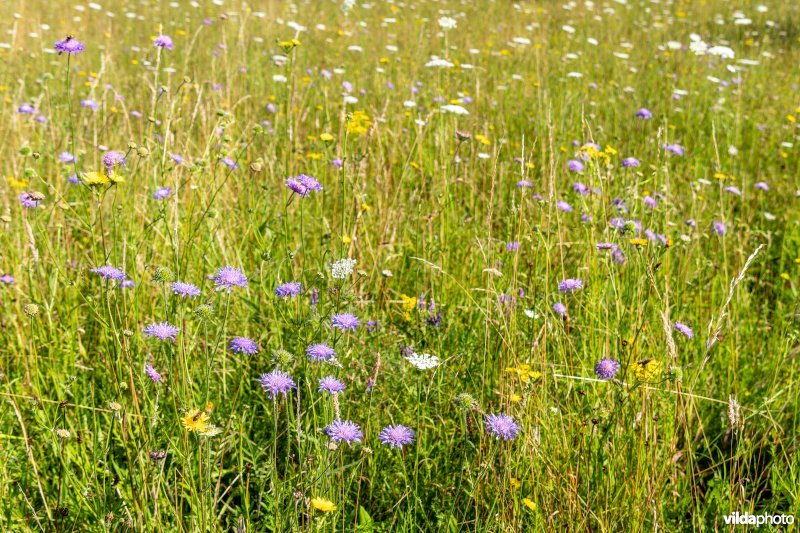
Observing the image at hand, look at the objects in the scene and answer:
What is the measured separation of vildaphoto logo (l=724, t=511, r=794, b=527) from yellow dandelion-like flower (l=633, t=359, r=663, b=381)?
1.09 feet

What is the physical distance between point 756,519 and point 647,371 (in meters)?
0.41

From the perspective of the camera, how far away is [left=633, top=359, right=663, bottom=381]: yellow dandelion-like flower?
152cm

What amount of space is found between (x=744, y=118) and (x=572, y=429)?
3.52 meters

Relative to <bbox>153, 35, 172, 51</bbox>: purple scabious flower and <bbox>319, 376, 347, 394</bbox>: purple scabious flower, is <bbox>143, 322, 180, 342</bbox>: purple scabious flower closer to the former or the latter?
<bbox>319, 376, 347, 394</bbox>: purple scabious flower

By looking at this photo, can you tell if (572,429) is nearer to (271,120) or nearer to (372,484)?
(372,484)

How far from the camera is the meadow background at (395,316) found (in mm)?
1464

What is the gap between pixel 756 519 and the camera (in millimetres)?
1531

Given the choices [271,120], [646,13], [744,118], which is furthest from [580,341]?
[646,13]

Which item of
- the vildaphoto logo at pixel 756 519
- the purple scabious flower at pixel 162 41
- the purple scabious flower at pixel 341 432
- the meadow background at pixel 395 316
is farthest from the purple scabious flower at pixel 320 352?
the purple scabious flower at pixel 162 41

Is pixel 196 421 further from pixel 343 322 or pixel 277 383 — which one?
pixel 343 322

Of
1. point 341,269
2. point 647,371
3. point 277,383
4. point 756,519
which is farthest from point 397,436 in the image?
point 756,519

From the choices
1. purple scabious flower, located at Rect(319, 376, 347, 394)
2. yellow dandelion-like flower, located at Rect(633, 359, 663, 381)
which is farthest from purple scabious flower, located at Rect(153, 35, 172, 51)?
yellow dandelion-like flower, located at Rect(633, 359, 663, 381)

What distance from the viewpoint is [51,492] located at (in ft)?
5.21

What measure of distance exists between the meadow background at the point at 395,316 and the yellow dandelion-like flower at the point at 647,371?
0.03 feet
